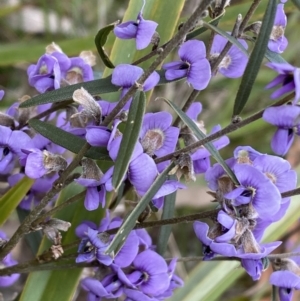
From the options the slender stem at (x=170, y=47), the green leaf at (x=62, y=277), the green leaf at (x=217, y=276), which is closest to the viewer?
the slender stem at (x=170, y=47)

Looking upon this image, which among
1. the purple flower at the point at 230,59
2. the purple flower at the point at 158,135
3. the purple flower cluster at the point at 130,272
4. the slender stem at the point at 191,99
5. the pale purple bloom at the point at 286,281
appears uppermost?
the purple flower at the point at 230,59

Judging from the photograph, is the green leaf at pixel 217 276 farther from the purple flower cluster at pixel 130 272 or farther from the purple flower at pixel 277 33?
the purple flower at pixel 277 33

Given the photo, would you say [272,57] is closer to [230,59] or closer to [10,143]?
[230,59]

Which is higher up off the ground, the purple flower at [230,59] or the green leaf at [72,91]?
the purple flower at [230,59]

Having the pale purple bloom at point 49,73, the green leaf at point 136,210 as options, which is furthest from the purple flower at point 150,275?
the pale purple bloom at point 49,73

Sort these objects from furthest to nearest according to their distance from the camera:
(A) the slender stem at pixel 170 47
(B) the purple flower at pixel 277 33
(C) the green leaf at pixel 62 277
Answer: (C) the green leaf at pixel 62 277
(B) the purple flower at pixel 277 33
(A) the slender stem at pixel 170 47

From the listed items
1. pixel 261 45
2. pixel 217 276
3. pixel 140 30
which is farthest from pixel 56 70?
pixel 217 276

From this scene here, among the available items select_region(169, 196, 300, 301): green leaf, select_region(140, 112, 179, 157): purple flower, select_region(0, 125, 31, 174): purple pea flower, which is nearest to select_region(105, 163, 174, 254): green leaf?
select_region(140, 112, 179, 157): purple flower
